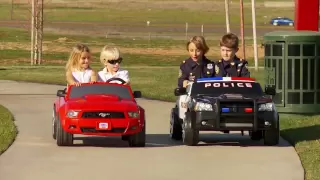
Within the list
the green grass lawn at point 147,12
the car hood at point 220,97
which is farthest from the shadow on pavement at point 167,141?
the green grass lawn at point 147,12

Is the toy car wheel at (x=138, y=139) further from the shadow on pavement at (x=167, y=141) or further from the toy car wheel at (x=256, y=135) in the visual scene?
the toy car wheel at (x=256, y=135)

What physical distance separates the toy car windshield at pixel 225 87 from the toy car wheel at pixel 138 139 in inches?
41.0

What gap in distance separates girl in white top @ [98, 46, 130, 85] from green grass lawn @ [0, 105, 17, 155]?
68.4 inches

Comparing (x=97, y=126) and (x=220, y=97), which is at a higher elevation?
(x=220, y=97)

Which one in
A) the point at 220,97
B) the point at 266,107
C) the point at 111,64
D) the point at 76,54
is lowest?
the point at 266,107

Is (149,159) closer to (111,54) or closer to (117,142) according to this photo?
(117,142)

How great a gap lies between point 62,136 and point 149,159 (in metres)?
1.76

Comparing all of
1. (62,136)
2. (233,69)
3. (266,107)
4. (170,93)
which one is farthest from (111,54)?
(170,93)

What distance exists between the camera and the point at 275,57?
2031cm

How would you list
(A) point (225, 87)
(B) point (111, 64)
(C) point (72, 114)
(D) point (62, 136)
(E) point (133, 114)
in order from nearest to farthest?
1. (C) point (72, 114)
2. (E) point (133, 114)
3. (D) point (62, 136)
4. (A) point (225, 87)
5. (B) point (111, 64)

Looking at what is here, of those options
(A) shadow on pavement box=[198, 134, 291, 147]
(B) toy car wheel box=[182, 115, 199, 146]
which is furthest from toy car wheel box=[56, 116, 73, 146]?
(A) shadow on pavement box=[198, 134, 291, 147]

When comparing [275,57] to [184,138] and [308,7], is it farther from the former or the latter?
[184,138]

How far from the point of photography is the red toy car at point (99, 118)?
592 inches

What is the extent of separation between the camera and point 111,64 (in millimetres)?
16141
